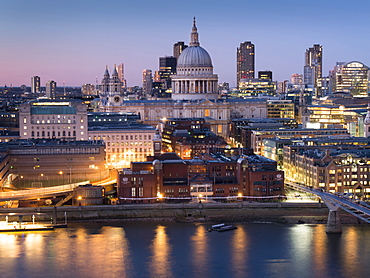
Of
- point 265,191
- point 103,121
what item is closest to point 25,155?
point 265,191

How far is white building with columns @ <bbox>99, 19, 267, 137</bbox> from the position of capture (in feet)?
273

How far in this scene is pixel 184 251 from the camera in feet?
124

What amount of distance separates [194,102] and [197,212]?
39.2 m

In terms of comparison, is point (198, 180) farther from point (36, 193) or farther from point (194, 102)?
point (194, 102)

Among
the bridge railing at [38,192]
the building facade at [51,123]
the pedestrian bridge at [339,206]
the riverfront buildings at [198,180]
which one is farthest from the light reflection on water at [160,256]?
the building facade at [51,123]

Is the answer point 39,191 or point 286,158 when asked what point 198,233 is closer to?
point 39,191

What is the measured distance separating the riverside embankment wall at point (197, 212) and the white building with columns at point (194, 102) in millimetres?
36073

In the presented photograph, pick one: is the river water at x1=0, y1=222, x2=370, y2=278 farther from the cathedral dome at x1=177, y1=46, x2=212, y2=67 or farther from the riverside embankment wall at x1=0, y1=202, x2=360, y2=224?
the cathedral dome at x1=177, y1=46, x2=212, y2=67

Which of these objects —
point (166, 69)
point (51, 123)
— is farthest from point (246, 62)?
point (51, 123)

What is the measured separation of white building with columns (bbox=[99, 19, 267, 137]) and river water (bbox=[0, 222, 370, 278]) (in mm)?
39875

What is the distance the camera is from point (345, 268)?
3491 centimetres

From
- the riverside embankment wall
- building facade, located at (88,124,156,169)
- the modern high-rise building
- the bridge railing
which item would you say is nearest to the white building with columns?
building facade, located at (88,124,156,169)

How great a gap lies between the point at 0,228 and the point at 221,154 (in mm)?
17345

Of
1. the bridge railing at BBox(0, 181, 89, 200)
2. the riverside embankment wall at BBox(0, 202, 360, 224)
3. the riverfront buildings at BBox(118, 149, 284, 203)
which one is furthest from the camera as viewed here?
the riverfront buildings at BBox(118, 149, 284, 203)
